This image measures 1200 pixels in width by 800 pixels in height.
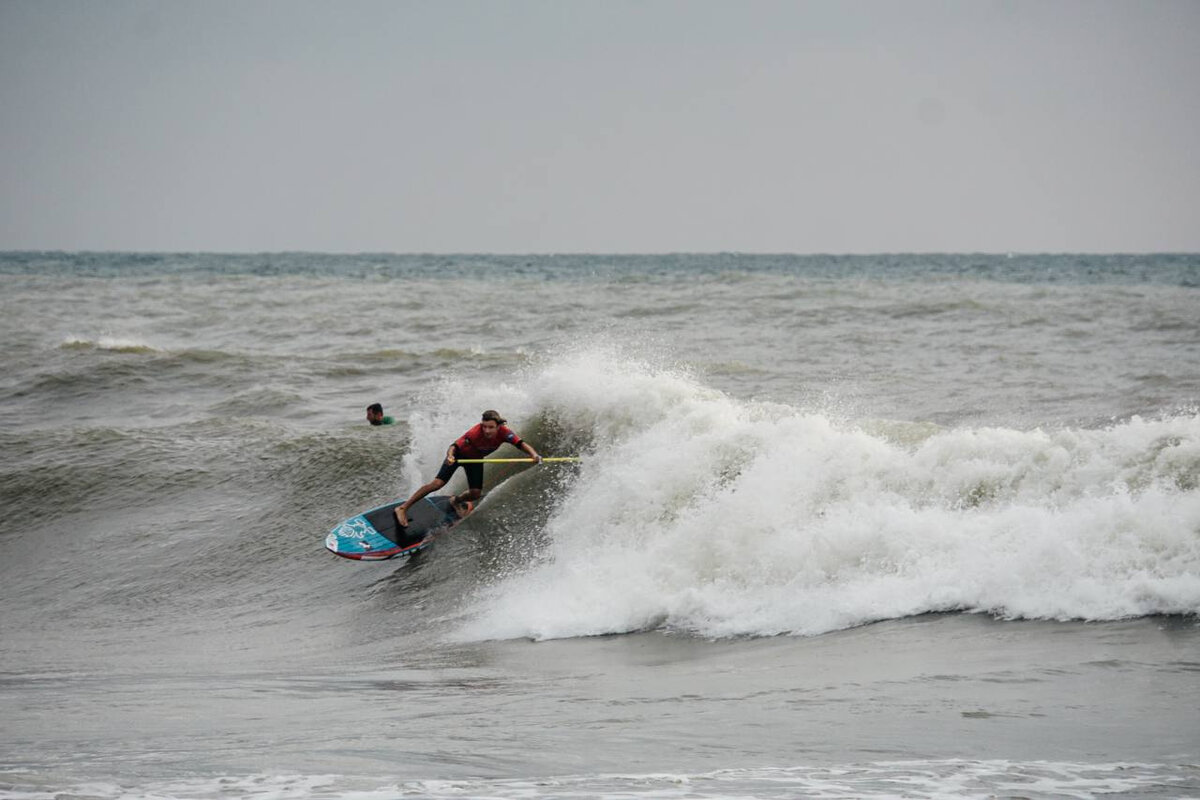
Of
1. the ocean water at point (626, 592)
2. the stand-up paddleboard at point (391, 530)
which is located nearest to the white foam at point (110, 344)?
the ocean water at point (626, 592)

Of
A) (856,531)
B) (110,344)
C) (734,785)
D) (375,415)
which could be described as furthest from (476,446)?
(110,344)

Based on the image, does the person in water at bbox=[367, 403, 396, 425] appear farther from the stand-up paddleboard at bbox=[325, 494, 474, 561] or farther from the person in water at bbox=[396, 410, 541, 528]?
the person in water at bbox=[396, 410, 541, 528]

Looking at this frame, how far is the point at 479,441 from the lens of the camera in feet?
40.0

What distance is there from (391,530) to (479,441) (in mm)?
1329

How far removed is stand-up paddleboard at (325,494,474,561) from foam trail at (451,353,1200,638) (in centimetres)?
136

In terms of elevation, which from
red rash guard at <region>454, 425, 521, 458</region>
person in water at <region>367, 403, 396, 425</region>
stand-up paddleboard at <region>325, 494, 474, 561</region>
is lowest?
stand-up paddleboard at <region>325, 494, 474, 561</region>

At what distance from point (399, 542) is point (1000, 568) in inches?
243

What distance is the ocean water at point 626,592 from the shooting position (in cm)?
562

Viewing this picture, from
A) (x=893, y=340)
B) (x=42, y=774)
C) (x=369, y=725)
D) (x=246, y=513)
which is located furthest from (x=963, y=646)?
(x=893, y=340)

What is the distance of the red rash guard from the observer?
12172mm

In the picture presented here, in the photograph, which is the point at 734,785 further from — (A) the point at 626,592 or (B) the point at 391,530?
(B) the point at 391,530

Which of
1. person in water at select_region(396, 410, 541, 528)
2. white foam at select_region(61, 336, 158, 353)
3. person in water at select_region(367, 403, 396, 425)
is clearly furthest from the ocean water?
white foam at select_region(61, 336, 158, 353)

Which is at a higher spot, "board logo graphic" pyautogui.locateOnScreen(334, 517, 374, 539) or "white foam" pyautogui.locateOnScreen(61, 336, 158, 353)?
"white foam" pyautogui.locateOnScreen(61, 336, 158, 353)

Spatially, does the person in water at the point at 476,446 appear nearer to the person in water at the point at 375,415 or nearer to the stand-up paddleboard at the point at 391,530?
the stand-up paddleboard at the point at 391,530
